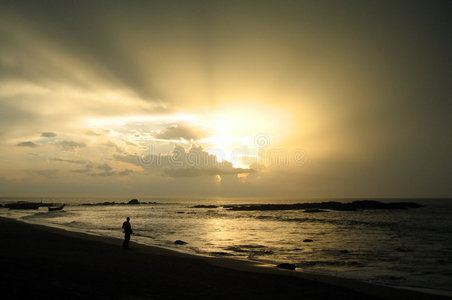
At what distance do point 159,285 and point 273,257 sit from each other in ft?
39.1

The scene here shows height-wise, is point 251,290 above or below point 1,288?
below

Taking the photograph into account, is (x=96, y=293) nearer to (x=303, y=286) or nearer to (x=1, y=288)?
(x=1, y=288)

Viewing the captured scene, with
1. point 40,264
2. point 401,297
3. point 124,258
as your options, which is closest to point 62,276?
point 40,264

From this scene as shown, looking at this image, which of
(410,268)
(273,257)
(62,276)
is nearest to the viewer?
(62,276)

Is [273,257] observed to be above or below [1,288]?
below

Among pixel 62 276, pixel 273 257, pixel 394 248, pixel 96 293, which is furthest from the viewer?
pixel 394 248

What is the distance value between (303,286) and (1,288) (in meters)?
9.85

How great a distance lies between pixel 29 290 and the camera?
7.97 m

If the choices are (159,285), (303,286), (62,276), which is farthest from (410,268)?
(62,276)

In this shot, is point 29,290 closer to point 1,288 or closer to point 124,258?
point 1,288

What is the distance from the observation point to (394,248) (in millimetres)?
24906

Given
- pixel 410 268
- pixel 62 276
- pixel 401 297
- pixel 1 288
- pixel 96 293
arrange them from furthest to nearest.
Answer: pixel 410 268
pixel 401 297
pixel 62 276
pixel 96 293
pixel 1 288

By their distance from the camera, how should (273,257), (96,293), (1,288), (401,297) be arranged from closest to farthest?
(1,288)
(96,293)
(401,297)
(273,257)

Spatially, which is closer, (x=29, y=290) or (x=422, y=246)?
(x=29, y=290)
